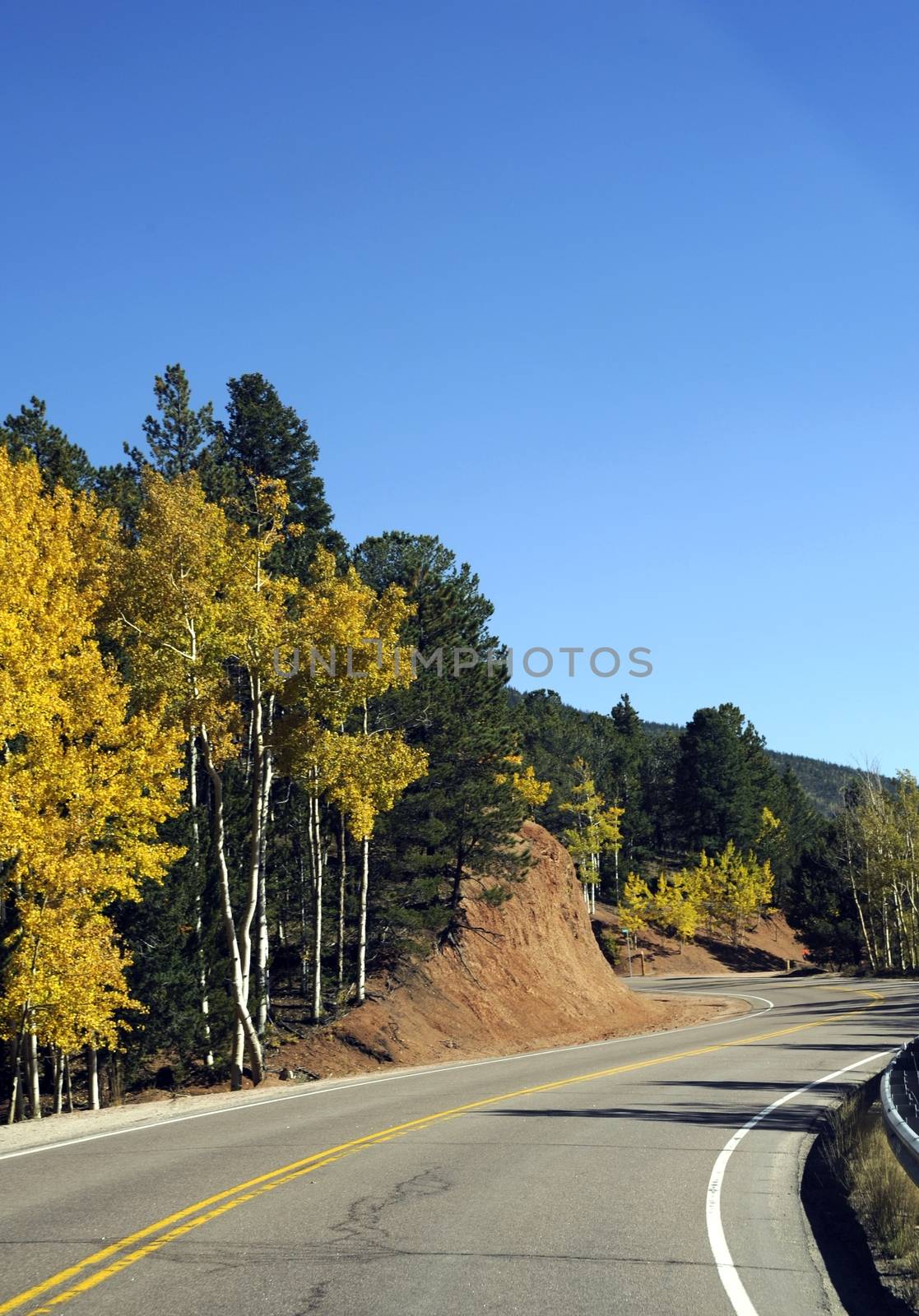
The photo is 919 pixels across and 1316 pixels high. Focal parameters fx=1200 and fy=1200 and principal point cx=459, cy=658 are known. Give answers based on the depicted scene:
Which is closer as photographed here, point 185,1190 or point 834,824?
point 185,1190

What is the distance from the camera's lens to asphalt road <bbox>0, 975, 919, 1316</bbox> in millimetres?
7875

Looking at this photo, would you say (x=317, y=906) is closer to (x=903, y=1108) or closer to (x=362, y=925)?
(x=362, y=925)

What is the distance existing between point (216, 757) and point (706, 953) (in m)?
78.2

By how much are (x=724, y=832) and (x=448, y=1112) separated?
292 feet

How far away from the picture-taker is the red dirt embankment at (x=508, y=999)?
35.8m

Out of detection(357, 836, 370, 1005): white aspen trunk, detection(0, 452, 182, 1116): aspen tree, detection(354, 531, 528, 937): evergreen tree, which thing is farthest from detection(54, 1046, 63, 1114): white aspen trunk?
detection(354, 531, 528, 937): evergreen tree

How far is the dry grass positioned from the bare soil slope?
243ft

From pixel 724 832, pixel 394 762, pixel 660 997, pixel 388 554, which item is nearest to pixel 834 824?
pixel 724 832

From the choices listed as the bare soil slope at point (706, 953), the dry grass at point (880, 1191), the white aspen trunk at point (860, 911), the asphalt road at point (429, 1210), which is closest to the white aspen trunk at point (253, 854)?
the asphalt road at point (429, 1210)

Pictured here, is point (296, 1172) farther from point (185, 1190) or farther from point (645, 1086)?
point (645, 1086)

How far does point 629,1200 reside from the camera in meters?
10.9

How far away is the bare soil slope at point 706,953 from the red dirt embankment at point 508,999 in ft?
121

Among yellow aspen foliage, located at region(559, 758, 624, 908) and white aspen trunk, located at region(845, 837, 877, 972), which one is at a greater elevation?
yellow aspen foliage, located at region(559, 758, 624, 908)

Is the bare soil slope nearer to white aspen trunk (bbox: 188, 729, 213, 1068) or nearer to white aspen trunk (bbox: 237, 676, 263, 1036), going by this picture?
white aspen trunk (bbox: 188, 729, 213, 1068)
